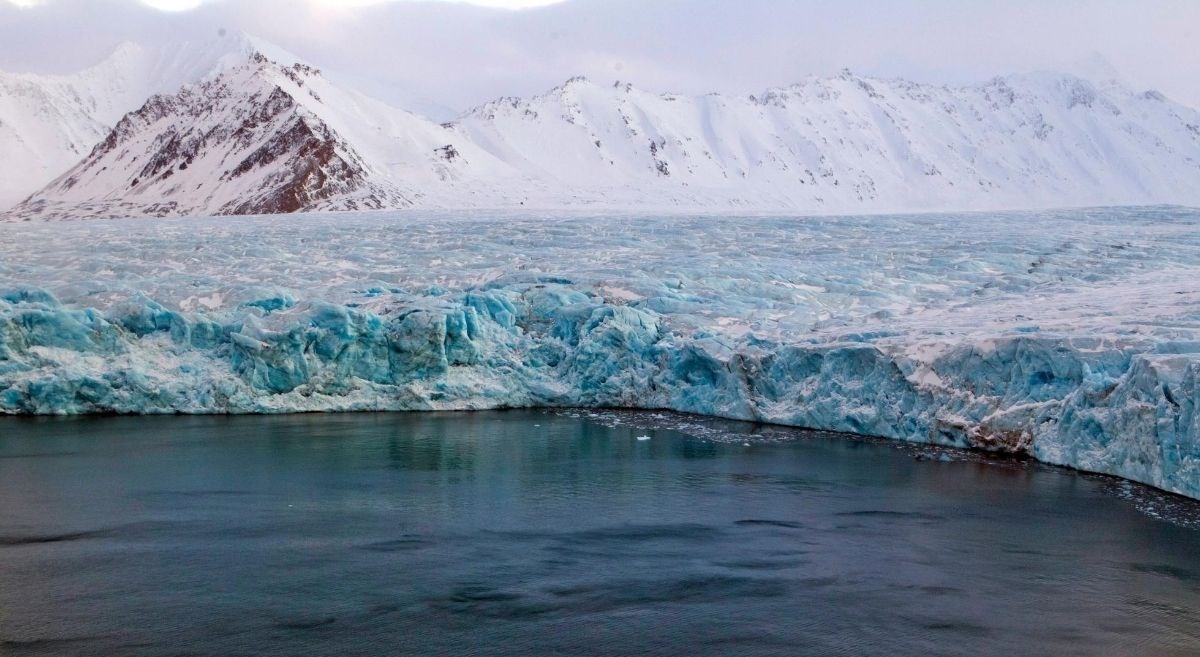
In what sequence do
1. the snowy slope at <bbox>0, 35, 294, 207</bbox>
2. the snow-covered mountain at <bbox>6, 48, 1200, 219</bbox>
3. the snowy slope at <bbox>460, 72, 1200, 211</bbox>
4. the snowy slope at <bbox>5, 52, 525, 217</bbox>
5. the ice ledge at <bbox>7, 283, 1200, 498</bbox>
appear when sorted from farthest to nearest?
the snowy slope at <bbox>0, 35, 294, 207</bbox> → the snowy slope at <bbox>460, 72, 1200, 211</bbox> → the snow-covered mountain at <bbox>6, 48, 1200, 219</bbox> → the snowy slope at <bbox>5, 52, 525, 217</bbox> → the ice ledge at <bbox>7, 283, 1200, 498</bbox>

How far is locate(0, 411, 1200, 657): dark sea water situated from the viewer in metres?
7.39

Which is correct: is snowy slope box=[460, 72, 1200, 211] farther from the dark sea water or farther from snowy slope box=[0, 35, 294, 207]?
snowy slope box=[0, 35, 294, 207]

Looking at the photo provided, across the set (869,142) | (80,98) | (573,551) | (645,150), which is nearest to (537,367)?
(573,551)

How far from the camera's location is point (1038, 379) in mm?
13320

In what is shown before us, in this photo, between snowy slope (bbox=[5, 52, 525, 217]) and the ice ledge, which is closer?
the ice ledge

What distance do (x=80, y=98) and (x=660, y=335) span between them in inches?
7096

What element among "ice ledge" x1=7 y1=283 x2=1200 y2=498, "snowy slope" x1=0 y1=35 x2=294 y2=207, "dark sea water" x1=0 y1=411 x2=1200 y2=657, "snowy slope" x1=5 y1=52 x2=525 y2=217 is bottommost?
"dark sea water" x1=0 y1=411 x2=1200 y2=657

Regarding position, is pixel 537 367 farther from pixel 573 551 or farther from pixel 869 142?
pixel 869 142

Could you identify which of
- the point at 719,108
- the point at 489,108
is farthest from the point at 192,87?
the point at 719,108

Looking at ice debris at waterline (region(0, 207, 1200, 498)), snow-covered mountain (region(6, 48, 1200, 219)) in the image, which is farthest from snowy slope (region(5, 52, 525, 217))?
ice debris at waterline (region(0, 207, 1200, 498))

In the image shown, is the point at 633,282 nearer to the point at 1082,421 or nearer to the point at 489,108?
the point at 1082,421

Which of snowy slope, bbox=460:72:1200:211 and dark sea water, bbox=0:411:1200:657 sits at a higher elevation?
snowy slope, bbox=460:72:1200:211

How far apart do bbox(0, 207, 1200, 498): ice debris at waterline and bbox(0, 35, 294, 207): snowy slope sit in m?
108

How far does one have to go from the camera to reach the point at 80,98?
171m
